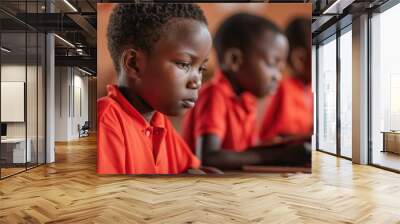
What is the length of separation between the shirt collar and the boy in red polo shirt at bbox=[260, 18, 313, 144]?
168cm

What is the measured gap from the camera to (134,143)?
20.9ft

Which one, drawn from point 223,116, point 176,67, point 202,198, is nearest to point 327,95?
point 223,116

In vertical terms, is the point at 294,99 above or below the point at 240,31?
below

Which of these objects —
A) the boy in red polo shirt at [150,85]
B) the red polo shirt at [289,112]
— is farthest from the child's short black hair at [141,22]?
the red polo shirt at [289,112]

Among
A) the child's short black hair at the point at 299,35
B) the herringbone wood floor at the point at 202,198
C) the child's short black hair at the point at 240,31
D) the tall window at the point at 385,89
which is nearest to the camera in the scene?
the herringbone wood floor at the point at 202,198

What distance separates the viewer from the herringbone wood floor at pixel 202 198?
4.12m

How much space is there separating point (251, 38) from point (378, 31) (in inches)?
130

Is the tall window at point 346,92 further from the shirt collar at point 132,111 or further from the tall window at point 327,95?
the shirt collar at point 132,111

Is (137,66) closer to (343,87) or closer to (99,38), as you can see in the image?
(99,38)

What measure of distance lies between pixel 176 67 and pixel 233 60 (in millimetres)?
952

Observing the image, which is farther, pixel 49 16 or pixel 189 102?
pixel 49 16

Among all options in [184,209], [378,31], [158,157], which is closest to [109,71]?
[158,157]

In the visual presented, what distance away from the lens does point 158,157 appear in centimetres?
648

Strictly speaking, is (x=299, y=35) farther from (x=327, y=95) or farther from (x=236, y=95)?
(x=327, y=95)
